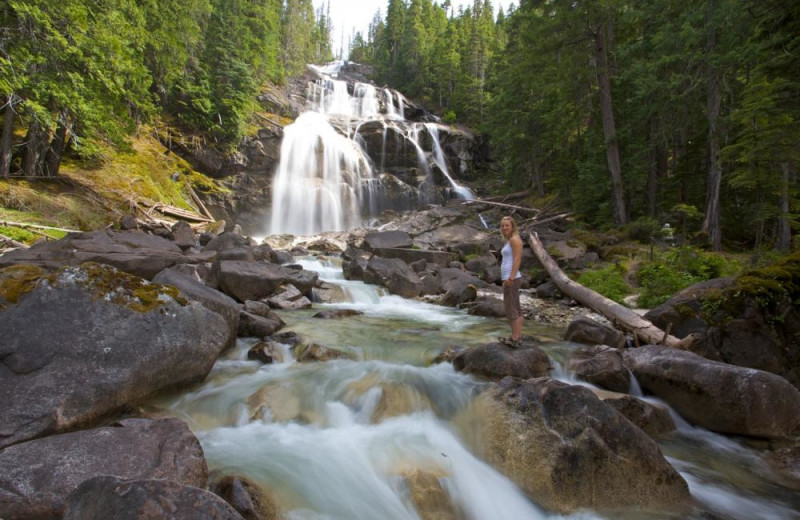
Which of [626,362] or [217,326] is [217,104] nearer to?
[217,326]

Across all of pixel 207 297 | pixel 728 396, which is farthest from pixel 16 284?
pixel 728 396

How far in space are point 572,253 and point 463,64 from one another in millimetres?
41191

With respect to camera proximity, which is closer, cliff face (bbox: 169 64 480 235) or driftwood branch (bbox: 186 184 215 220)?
driftwood branch (bbox: 186 184 215 220)

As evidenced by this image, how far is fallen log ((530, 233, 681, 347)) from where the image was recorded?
7.12m

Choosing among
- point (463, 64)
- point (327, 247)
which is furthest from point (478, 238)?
point (463, 64)

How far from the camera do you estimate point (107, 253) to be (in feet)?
31.3

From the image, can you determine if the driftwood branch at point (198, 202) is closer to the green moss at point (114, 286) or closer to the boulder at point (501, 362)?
the green moss at point (114, 286)

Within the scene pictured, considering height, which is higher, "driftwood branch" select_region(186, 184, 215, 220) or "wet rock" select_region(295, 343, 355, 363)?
"driftwood branch" select_region(186, 184, 215, 220)

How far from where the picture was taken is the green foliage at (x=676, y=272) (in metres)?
9.68

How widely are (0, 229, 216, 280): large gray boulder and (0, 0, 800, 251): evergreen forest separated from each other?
4.19 meters

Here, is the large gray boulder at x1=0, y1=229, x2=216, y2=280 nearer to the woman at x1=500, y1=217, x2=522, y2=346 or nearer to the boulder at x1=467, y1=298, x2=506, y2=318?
the boulder at x1=467, y1=298, x2=506, y2=318

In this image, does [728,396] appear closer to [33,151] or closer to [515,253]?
[515,253]

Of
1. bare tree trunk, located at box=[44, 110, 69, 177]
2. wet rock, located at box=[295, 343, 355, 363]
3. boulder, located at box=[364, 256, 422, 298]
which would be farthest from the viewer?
bare tree trunk, located at box=[44, 110, 69, 177]

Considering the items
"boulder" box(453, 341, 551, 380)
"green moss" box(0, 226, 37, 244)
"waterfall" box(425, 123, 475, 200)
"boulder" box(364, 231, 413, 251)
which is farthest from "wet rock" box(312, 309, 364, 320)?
"waterfall" box(425, 123, 475, 200)
